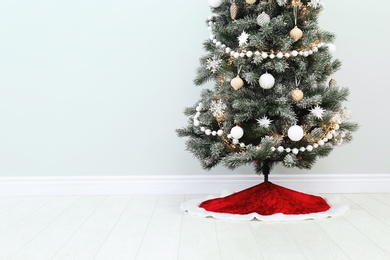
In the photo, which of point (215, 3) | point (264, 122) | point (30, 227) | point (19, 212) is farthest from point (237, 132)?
point (19, 212)

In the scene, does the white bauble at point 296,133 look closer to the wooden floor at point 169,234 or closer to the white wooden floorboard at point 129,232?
the wooden floor at point 169,234

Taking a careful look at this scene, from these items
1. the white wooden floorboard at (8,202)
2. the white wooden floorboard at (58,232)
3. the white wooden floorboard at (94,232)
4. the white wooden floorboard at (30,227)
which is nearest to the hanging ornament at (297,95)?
the white wooden floorboard at (94,232)

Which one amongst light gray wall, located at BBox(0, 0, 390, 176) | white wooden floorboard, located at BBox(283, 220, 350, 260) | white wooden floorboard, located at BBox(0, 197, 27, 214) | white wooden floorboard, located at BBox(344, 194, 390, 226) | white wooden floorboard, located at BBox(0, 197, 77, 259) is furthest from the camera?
light gray wall, located at BBox(0, 0, 390, 176)

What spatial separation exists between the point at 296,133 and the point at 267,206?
1.32ft

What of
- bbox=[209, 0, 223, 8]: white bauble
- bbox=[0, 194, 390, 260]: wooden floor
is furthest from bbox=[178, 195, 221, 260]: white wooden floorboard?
bbox=[209, 0, 223, 8]: white bauble

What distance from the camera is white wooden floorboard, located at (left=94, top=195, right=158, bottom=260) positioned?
1.87 meters

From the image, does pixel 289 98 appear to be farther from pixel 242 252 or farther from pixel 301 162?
pixel 242 252

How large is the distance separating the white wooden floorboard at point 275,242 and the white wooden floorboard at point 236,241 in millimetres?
25

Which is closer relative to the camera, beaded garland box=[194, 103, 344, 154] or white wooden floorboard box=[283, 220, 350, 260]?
white wooden floorboard box=[283, 220, 350, 260]

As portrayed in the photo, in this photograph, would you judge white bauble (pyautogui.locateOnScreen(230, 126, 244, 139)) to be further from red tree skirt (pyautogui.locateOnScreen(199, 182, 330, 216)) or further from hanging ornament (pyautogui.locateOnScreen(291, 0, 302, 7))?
hanging ornament (pyautogui.locateOnScreen(291, 0, 302, 7))

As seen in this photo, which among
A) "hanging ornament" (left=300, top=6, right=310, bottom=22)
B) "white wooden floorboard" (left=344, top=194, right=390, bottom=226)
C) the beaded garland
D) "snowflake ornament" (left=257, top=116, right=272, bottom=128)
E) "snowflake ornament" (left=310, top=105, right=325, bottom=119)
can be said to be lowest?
"white wooden floorboard" (left=344, top=194, right=390, bottom=226)

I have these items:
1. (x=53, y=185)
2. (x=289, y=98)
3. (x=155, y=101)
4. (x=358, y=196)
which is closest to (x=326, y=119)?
(x=289, y=98)

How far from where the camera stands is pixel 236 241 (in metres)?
2.01

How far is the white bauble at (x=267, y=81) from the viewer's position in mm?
2344
